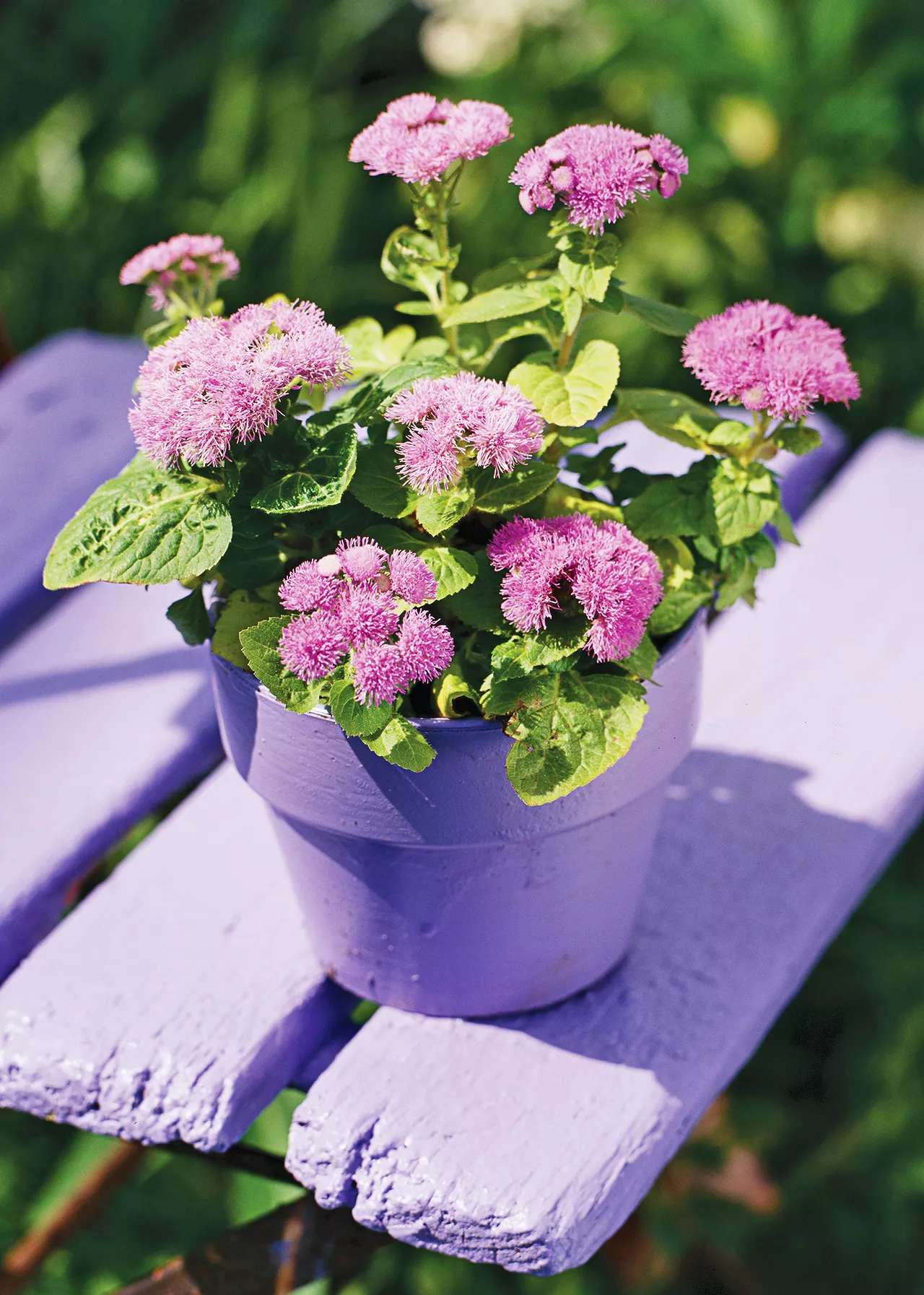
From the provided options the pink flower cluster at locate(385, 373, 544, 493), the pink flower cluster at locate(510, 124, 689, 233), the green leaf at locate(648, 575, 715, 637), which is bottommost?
the green leaf at locate(648, 575, 715, 637)

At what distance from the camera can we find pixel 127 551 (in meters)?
0.66

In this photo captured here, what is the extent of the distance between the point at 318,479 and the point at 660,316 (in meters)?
0.24

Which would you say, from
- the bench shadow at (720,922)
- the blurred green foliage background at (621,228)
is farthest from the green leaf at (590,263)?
the blurred green foliage background at (621,228)

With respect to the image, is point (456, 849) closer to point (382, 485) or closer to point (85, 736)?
point (382, 485)

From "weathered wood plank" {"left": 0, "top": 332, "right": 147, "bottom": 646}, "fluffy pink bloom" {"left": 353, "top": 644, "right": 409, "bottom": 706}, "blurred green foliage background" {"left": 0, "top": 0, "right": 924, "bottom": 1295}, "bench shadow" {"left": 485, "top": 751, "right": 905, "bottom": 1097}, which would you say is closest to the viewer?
"fluffy pink bloom" {"left": 353, "top": 644, "right": 409, "bottom": 706}

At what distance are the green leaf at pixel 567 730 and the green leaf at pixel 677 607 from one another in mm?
77

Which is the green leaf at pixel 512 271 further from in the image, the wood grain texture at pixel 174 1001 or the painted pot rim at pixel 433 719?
the wood grain texture at pixel 174 1001

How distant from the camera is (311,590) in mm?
631

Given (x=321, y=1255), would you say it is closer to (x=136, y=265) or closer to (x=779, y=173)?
(x=136, y=265)

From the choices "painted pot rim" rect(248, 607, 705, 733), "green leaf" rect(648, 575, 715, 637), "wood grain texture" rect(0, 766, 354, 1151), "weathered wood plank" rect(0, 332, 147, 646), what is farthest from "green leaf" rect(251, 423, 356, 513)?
"weathered wood plank" rect(0, 332, 147, 646)

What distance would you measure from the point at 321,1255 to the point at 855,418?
71.7 inches

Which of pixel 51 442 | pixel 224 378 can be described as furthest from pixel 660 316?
pixel 51 442

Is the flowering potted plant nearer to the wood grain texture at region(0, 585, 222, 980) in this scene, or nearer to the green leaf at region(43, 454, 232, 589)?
the green leaf at region(43, 454, 232, 589)

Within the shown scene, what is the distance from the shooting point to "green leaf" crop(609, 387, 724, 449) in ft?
2.55
